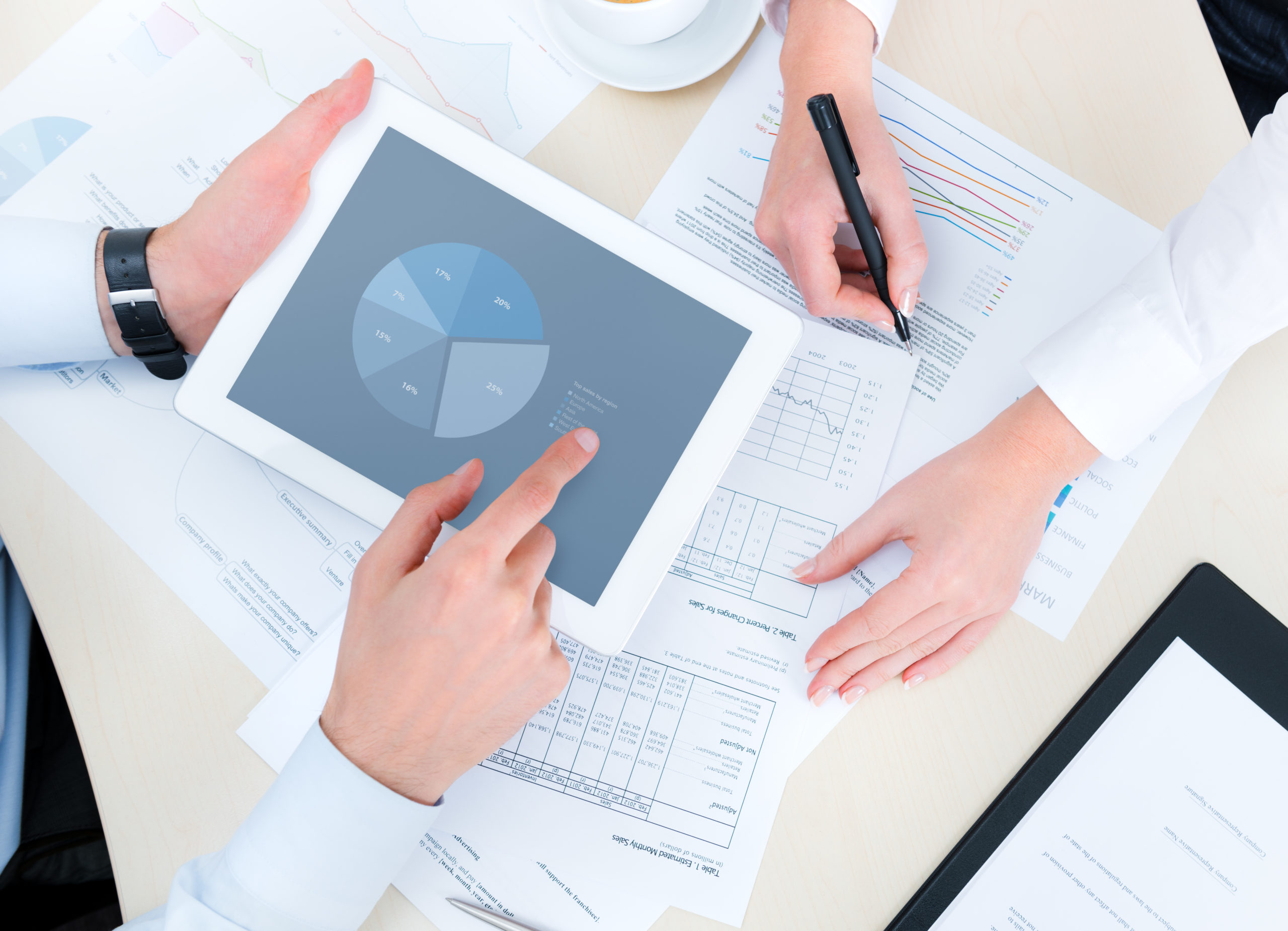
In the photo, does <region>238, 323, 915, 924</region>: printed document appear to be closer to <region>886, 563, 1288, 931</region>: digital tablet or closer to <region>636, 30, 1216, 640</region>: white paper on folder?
<region>636, 30, 1216, 640</region>: white paper on folder

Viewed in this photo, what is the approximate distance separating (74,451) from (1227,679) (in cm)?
100

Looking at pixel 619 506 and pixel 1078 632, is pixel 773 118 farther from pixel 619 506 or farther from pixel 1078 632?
pixel 1078 632

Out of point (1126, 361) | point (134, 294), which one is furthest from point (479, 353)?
point (1126, 361)

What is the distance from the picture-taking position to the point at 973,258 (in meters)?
0.70

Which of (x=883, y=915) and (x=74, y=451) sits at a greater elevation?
(x=883, y=915)

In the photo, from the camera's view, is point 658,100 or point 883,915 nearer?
point 883,915

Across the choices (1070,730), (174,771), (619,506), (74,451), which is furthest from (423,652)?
(1070,730)

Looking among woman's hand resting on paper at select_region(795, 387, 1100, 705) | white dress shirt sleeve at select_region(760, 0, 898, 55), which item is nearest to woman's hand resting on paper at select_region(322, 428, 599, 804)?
woman's hand resting on paper at select_region(795, 387, 1100, 705)

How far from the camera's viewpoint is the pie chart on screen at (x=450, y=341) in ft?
1.99

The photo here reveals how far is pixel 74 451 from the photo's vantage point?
685 mm

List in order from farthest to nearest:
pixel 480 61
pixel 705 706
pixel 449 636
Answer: pixel 480 61 < pixel 705 706 < pixel 449 636

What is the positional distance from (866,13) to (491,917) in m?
0.83

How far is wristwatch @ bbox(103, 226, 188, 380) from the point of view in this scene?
67cm

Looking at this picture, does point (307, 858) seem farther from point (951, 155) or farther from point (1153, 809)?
point (951, 155)
